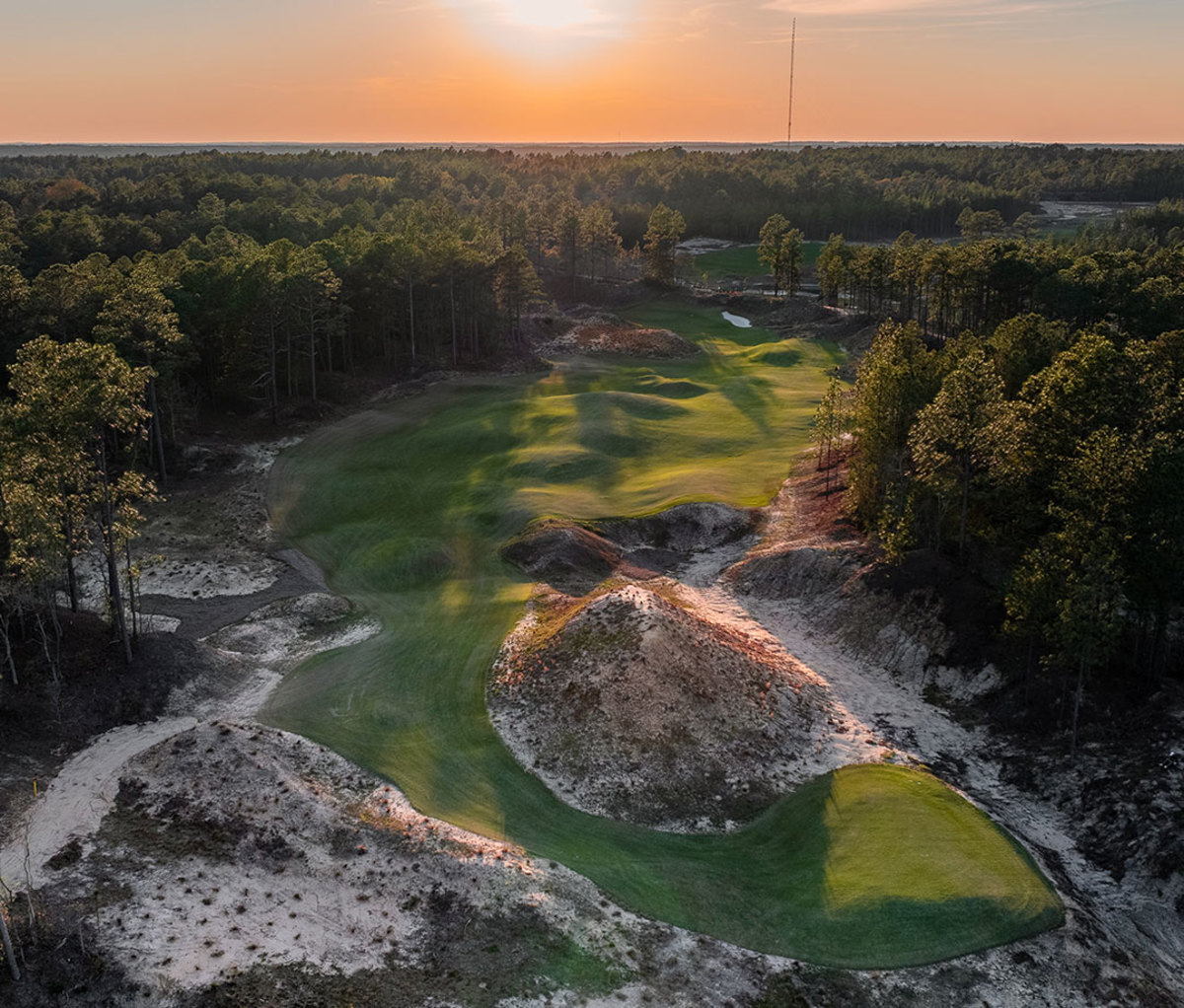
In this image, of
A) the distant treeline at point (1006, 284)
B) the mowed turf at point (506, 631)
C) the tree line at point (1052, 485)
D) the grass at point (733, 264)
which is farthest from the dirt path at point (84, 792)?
the grass at point (733, 264)

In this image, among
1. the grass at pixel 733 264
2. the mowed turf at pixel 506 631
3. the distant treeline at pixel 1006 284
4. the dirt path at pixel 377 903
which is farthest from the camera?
the grass at pixel 733 264

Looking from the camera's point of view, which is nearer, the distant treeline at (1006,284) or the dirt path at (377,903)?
the dirt path at (377,903)

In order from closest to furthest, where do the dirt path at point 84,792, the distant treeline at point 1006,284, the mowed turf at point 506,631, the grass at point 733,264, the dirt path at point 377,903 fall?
1. the dirt path at point 377,903
2. the dirt path at point 84,792
3. the mowed turf at point 506,631
4. the distant treeline at point 1006,284
5. the grass at point 733,264

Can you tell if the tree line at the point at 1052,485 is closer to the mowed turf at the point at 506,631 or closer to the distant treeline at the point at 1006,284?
the mowed turf at the point at 506,631

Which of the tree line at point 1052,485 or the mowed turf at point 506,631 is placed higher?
the tree line at point 1052,485

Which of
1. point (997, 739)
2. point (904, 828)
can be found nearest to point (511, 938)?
point (904, 828)

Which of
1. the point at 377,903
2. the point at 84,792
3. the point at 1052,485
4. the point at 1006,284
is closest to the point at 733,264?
the point at 1006,284

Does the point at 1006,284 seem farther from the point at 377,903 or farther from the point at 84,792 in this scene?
the point at 84,792
